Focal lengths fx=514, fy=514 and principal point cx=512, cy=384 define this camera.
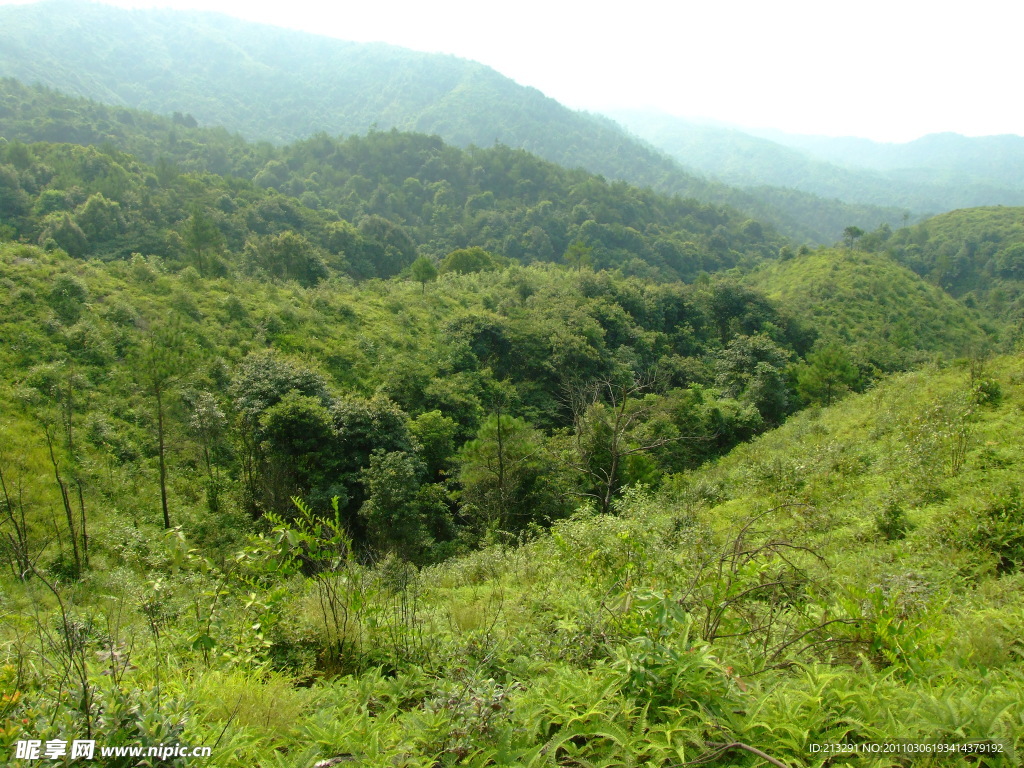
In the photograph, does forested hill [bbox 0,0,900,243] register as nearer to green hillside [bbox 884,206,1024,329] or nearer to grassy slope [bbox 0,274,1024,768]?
green hillside [bbox 884,206,1024,329]

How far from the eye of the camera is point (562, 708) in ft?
7.09

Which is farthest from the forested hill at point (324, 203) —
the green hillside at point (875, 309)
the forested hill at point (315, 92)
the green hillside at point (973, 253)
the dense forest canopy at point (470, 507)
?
the forested hill at point (315, 92)

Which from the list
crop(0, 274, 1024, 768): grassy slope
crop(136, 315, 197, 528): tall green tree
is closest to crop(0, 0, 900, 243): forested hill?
crop(136, 315, 197, 528): tall green tree

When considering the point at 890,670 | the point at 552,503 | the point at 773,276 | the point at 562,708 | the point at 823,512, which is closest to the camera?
the point at 562,708

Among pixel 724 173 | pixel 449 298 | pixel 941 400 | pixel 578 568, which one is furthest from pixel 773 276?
pixel 724 173

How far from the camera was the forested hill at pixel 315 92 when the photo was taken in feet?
372

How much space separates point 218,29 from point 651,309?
8885 inches

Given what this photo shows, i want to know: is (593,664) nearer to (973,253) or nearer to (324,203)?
(324,203)

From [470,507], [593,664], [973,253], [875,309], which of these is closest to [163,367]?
[470,507]

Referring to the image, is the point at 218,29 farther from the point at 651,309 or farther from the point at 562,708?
the point at 562,708

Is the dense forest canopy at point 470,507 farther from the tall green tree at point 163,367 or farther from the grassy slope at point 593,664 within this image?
the tall green tree at point 163,367

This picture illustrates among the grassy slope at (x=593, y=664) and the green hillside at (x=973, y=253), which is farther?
the green hillside at (x=973, y=253)

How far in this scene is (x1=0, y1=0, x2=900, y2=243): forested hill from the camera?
372 feet

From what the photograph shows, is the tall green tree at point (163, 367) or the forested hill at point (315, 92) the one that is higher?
the forested hill at point (315, 92)
